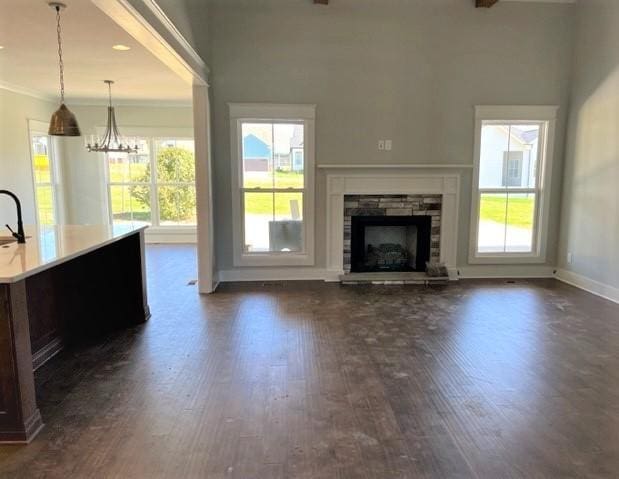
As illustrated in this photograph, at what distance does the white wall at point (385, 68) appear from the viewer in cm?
536

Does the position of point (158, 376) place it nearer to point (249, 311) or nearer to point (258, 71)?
point (249, 311)

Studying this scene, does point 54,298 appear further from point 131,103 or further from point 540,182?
point 131,103

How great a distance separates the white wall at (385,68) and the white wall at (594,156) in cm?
25

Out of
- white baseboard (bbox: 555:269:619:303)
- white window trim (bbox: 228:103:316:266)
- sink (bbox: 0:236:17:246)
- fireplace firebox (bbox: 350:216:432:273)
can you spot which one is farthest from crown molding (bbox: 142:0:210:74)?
white baseboard (bbox: 555:269:619:303)

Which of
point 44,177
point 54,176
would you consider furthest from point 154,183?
point 44,177

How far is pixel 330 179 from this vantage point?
18.5 ft

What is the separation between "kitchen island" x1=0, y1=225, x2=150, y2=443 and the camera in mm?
2268

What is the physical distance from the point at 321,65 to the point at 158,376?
161 inches

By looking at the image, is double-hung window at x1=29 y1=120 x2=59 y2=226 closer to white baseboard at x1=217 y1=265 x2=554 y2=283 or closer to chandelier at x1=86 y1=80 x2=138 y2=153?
chandelier at x1=86 y1=80 x2=138 y2=153

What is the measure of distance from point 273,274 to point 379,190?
1.77 metres

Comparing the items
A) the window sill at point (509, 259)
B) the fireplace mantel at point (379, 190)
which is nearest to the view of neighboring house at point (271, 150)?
the fireplace mantel at point (379, 190)

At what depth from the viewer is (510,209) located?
5938 mm

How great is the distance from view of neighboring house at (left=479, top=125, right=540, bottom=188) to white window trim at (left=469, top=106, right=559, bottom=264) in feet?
0.32

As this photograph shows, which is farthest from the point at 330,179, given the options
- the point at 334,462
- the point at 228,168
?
the point at 334,462
